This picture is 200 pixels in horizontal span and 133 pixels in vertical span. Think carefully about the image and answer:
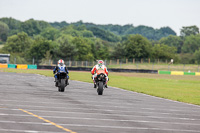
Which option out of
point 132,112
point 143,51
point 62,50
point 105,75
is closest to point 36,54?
point 62,50

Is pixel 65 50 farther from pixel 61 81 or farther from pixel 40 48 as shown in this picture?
pixel 61 81

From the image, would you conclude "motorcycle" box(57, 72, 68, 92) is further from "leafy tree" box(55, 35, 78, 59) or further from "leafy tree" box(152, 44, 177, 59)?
"leafy tree" box(152, 44, 177, 59)

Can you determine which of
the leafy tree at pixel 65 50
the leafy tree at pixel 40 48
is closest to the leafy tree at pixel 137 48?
the leafy tree at pixel 65 50

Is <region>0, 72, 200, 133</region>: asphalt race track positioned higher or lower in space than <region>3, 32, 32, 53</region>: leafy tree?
lower

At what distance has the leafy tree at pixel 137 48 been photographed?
126938 millimetres

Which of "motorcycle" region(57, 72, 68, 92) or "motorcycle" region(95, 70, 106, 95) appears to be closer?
"motorcycle" region(95, 70, 106, 95)

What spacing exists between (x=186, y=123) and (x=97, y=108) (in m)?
A: 3.61

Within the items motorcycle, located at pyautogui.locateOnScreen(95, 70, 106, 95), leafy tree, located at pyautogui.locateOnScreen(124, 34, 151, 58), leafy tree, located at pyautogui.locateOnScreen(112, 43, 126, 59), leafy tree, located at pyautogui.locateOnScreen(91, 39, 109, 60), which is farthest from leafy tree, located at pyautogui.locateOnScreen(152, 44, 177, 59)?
motorcycle, located at pyautogui.locateOnScreen(95, 70, 106, 95)

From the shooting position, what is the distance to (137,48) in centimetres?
12812

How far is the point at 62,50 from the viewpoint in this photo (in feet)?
348

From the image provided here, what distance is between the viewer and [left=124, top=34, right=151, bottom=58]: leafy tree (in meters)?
127

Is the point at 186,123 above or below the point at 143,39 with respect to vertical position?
below

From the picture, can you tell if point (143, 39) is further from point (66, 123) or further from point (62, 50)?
point (66, 123)

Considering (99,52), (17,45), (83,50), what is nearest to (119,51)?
(83,50)
